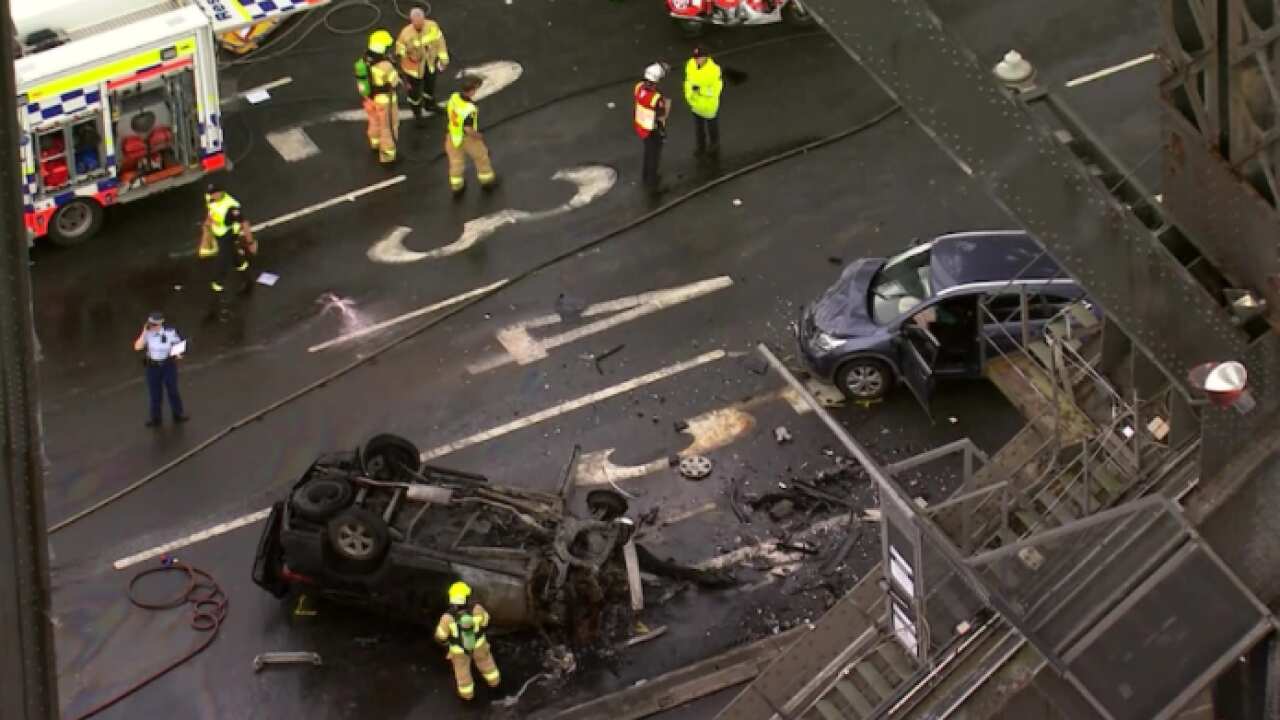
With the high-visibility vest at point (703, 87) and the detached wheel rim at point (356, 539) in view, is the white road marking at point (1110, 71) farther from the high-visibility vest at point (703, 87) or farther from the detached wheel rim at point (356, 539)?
the detached wheel rim at point (356, 539)

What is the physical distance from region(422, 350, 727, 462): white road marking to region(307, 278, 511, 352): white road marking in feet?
7.35

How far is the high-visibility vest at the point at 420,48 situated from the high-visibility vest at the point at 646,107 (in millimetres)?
3024

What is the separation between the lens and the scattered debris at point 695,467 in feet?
65.0

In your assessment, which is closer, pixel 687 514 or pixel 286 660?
pixel 286 660

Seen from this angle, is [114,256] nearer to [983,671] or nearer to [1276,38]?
[983,671]

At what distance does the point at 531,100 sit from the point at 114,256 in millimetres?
5766

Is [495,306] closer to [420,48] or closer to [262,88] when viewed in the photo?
[420,48]

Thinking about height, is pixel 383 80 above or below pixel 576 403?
above

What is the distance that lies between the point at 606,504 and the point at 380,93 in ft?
25.6

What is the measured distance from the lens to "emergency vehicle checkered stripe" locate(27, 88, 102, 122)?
72.4 ft

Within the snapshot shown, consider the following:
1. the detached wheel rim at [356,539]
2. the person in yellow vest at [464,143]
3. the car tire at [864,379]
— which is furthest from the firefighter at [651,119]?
the detached wheel rim at [356,539]

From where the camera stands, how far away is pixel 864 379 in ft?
66.9

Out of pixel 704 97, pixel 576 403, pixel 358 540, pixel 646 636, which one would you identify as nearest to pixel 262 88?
pixel 704 97

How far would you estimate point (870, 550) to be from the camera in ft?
61.9
